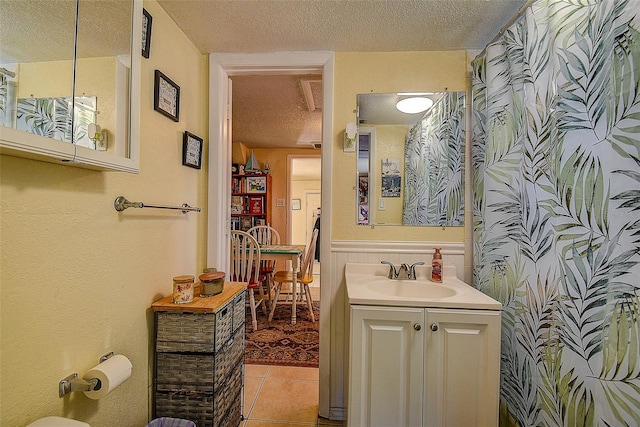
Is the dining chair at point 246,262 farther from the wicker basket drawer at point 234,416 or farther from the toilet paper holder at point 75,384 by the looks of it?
the toilet paper holder at point 75,384

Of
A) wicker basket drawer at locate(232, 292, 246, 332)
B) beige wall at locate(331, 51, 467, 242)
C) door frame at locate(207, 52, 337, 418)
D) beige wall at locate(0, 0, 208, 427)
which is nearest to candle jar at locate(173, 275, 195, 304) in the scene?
beige wall at locate(0, 0, 208, 427)

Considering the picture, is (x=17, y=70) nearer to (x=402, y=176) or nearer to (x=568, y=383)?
(x=402, y=176)

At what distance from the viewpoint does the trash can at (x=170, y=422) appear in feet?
3.42

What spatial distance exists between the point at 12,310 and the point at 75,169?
42 centimetres

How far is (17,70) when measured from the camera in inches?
24.0

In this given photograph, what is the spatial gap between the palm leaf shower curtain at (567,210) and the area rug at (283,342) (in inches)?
57.8

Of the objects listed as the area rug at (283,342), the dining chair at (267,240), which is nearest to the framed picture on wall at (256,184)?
the dining chair at (267,240)

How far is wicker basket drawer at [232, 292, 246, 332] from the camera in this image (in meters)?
1.31

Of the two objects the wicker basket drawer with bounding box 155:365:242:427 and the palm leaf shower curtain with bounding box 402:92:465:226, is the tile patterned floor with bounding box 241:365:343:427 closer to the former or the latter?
the wicker basket drawer with bounding box 155:365:242:427

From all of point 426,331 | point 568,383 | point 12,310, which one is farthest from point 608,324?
point 12,310

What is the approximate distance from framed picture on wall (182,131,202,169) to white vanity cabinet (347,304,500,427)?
3.96 feet

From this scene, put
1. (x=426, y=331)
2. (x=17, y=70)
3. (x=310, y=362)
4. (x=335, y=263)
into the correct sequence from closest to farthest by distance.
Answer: (x=17, y=70) < (x=426, y=331) < (x=335, y=263) < (x=310, y=362)

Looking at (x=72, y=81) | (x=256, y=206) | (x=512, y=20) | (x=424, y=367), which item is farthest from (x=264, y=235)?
(x=512, y=20)

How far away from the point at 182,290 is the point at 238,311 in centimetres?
33
